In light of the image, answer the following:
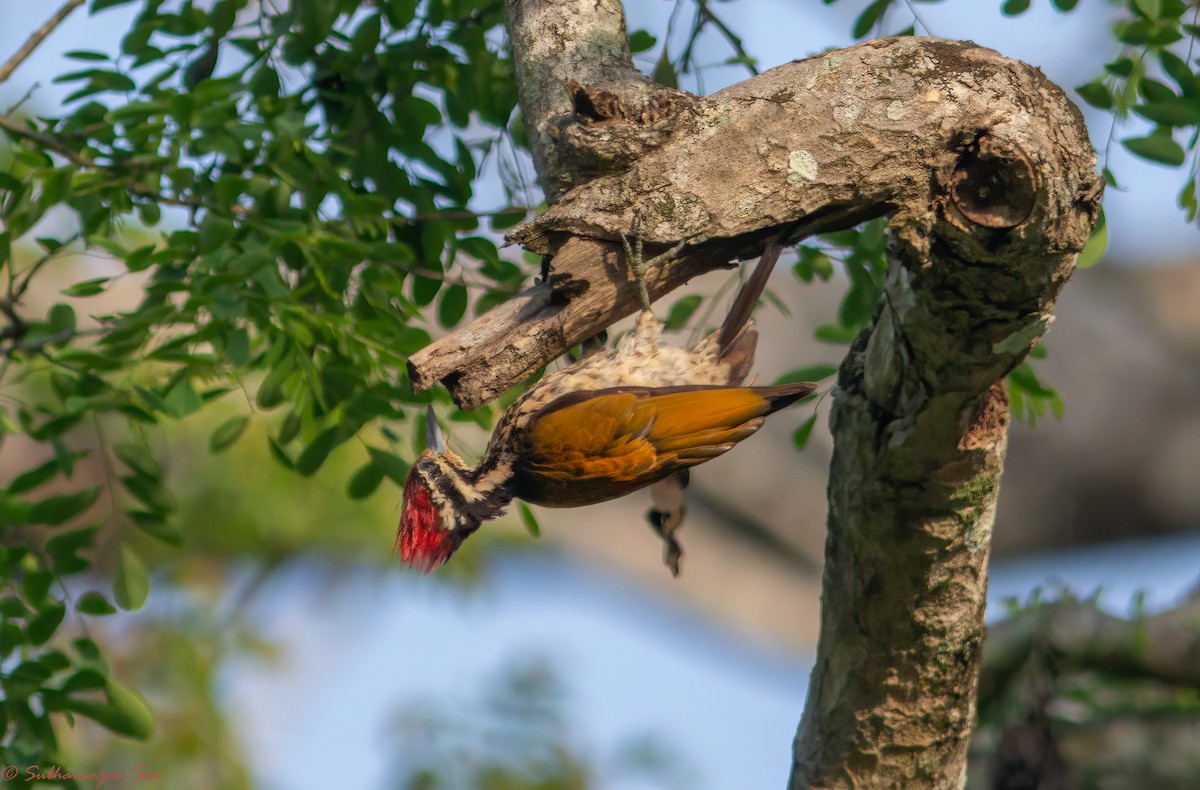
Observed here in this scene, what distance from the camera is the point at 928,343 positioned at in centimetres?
227

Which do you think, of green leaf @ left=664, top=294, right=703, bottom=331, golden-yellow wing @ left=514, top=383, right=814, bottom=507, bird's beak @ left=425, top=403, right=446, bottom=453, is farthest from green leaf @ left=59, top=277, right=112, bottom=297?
green leaf @ left=664, top=294, right=703, bottom=331

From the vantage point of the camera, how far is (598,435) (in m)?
3.09

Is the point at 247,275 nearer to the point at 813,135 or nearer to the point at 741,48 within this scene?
the point at 813,135

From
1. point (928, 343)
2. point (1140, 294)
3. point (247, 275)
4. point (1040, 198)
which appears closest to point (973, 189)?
point (1040, 198)

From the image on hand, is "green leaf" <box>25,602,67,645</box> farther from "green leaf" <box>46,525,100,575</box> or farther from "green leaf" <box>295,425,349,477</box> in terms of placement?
"green leaf" <box>295,425,349,477</box>

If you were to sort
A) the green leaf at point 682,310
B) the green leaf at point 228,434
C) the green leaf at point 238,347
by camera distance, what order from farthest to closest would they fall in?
the green leaf at point 682,310
the green leaf at point 228,434
the green leaf at point 238,347

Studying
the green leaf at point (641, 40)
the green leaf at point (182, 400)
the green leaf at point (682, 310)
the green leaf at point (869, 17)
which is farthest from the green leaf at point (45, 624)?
the green leaf at point (869, 17)

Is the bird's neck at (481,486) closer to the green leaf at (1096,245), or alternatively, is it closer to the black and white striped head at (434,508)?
the black and white striped head at (434,508)

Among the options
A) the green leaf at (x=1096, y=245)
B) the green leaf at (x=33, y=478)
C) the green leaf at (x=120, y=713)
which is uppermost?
the green leaf at (x=1096, y=245)

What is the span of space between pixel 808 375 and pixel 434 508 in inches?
42.2

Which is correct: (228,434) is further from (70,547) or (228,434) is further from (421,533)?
(421,533)

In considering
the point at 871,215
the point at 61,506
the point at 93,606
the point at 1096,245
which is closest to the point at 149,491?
the point at 61,506

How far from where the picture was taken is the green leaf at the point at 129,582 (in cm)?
304

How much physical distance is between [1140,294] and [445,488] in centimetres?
1116
